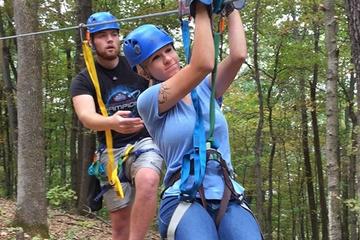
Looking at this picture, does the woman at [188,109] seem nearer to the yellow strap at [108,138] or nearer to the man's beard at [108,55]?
the yellow strap at [108,138]

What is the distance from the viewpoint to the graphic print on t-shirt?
370 cm

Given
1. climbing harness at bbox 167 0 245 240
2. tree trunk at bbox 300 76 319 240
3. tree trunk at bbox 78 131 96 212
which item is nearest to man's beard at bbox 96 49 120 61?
climbing harness at bbox 167 0 245 240

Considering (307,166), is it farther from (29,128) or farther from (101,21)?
(101,21)

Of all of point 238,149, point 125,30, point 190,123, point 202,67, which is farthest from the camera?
point 238,149

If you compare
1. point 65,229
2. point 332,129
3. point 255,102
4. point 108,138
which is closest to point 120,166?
point 108,138

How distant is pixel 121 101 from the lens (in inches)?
147

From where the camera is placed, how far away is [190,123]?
90.0 inches

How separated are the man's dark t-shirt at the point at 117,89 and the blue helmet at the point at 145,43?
113 centimetres

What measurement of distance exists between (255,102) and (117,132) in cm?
1538

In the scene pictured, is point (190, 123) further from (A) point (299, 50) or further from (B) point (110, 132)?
(A) point (299, 50)

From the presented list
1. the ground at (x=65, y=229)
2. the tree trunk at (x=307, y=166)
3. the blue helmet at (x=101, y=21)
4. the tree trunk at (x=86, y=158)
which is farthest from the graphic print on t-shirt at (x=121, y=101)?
the tree trunk at (x=307, y=166)

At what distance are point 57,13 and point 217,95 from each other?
41.6ft

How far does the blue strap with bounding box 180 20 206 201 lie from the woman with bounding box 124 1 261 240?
37 millimetres

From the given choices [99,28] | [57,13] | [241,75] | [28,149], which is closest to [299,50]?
[241,75]
